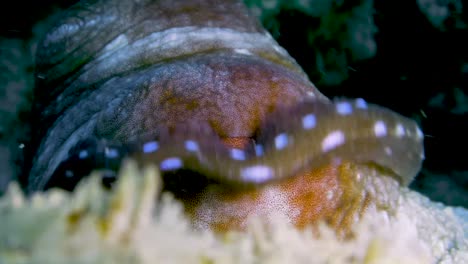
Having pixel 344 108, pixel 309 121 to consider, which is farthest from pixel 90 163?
pixel 344 108

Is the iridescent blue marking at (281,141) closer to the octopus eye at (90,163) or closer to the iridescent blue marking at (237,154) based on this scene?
the iridescent blue marking at (237,154)

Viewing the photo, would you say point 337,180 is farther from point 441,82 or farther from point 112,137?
point 441,82

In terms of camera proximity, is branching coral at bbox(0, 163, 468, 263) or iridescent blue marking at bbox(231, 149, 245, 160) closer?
branching coral at bbox(0, 163, 468, 263)

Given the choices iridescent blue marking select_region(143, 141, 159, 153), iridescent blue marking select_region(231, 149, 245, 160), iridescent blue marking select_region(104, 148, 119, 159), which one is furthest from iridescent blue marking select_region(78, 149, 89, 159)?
iridescent blue marking select_region(231, 149, 245, 160)

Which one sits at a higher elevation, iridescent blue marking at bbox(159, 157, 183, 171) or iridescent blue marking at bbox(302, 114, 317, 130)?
iridescent blue marking at bbox(302, 114, 317, 130)

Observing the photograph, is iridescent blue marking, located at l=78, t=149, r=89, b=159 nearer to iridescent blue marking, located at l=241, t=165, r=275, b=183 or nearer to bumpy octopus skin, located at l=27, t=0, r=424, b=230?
bumpy octopus skin, located at l=27, t=0, r=424, b=230

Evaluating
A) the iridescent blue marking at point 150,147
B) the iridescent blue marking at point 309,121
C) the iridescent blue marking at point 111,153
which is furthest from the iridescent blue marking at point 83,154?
the iridescent blue marking at point 309,121

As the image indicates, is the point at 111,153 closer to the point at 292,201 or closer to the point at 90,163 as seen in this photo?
the point at 90,163

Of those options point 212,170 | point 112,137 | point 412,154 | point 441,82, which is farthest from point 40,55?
point 441,82
